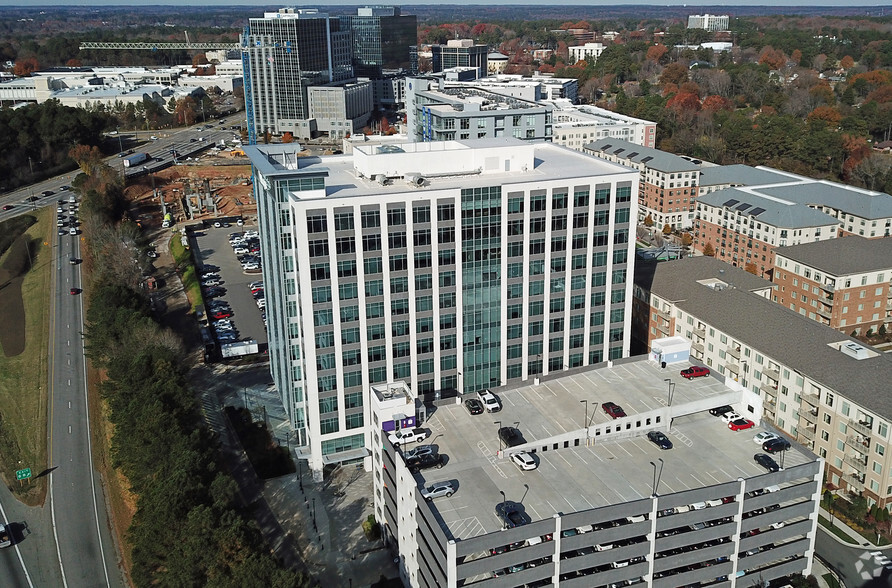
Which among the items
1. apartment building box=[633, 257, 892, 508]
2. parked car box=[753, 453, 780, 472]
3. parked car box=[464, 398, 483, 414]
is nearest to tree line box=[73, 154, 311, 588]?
parked car box=[464, 398, 483, 414]

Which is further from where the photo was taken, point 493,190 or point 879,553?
point 493,190

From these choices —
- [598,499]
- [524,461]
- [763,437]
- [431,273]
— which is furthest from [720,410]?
[431,273]

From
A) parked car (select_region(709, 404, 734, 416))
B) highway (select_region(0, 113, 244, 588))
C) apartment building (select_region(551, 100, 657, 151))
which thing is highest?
apartment building (select_region(551, 100, 657, 151))

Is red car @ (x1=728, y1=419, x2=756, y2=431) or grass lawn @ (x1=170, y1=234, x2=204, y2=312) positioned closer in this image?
red car @ (x1=728, y1=419, x2=756, y2=431)

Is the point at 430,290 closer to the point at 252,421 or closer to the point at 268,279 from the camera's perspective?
the point at 268,279

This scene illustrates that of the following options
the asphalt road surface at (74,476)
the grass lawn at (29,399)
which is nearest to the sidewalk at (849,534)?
the asphalt road surface at (74,476)

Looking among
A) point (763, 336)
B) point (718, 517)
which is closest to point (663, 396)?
point (718, 517)

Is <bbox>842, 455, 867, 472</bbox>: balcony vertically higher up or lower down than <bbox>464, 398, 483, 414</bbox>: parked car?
lower down

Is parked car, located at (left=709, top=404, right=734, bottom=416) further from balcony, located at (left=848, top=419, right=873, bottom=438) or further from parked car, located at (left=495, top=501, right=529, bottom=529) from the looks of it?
parked car, located at (left=495, top=501, right=529, bottom=529)
